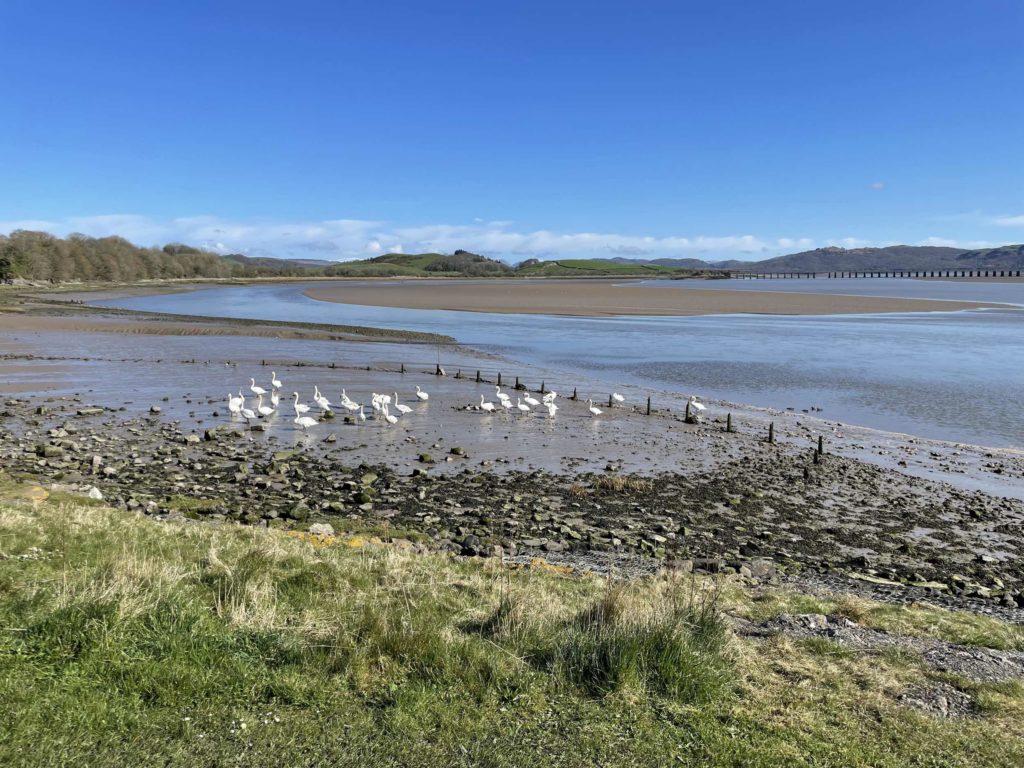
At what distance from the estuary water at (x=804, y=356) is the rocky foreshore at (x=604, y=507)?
8.67 m

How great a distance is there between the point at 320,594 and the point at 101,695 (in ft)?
8.60

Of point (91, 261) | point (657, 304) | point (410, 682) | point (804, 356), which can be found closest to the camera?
point (410, 682)

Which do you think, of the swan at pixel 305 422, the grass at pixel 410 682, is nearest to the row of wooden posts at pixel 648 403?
the swan at pixel 305 422

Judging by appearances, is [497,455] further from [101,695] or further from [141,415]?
[101,695]

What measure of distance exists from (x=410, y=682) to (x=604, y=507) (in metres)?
9.70

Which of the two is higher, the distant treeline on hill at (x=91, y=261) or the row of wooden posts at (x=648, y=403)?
the distant treeline on hill at (x=91, y=261)

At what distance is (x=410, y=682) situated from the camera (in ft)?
18.6

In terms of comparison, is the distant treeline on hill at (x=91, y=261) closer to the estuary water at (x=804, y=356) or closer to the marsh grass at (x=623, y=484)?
the estuary water at (x=804, y=356)

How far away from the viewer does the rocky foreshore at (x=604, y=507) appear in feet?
40.0

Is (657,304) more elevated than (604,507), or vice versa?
(657,304)

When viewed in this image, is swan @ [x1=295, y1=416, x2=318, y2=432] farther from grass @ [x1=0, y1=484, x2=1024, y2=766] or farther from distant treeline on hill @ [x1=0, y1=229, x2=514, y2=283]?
distant treeline on hill @ [x1=0, y1=229, x2=514, y2=283]

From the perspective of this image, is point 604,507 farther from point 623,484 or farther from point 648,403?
point 648,403

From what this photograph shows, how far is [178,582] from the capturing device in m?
7.18

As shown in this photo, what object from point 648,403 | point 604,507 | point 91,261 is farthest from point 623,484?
point 91,261
